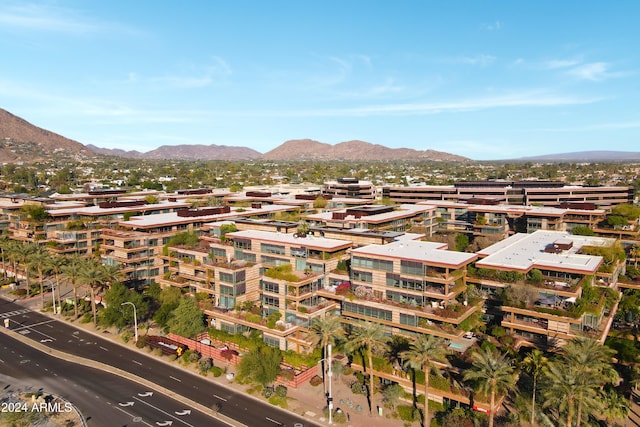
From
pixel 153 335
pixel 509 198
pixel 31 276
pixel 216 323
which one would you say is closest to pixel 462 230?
pixel 509 198

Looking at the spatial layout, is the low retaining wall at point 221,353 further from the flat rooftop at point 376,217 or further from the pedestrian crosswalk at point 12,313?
the pedestrian crosswalk at point 12,313

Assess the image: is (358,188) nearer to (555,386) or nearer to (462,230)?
(462,230)

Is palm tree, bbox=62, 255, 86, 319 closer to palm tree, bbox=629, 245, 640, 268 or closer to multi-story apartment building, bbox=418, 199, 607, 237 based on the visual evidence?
multi-story apartment building, bbox=418, 199, 607, 237

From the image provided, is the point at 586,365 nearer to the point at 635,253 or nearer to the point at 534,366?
the point at 534,366

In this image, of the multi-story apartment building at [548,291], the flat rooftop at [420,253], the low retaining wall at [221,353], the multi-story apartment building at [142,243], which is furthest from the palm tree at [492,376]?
the multi-story apartment building at [142,243]

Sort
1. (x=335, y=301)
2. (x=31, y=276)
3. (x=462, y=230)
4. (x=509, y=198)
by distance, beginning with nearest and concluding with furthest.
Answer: (x=335, y=301) → (x=31, y=276) → (x=462, y=230) → (x=509, y=198)

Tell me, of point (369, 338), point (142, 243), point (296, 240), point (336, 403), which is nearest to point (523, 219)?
point (296, 240)
